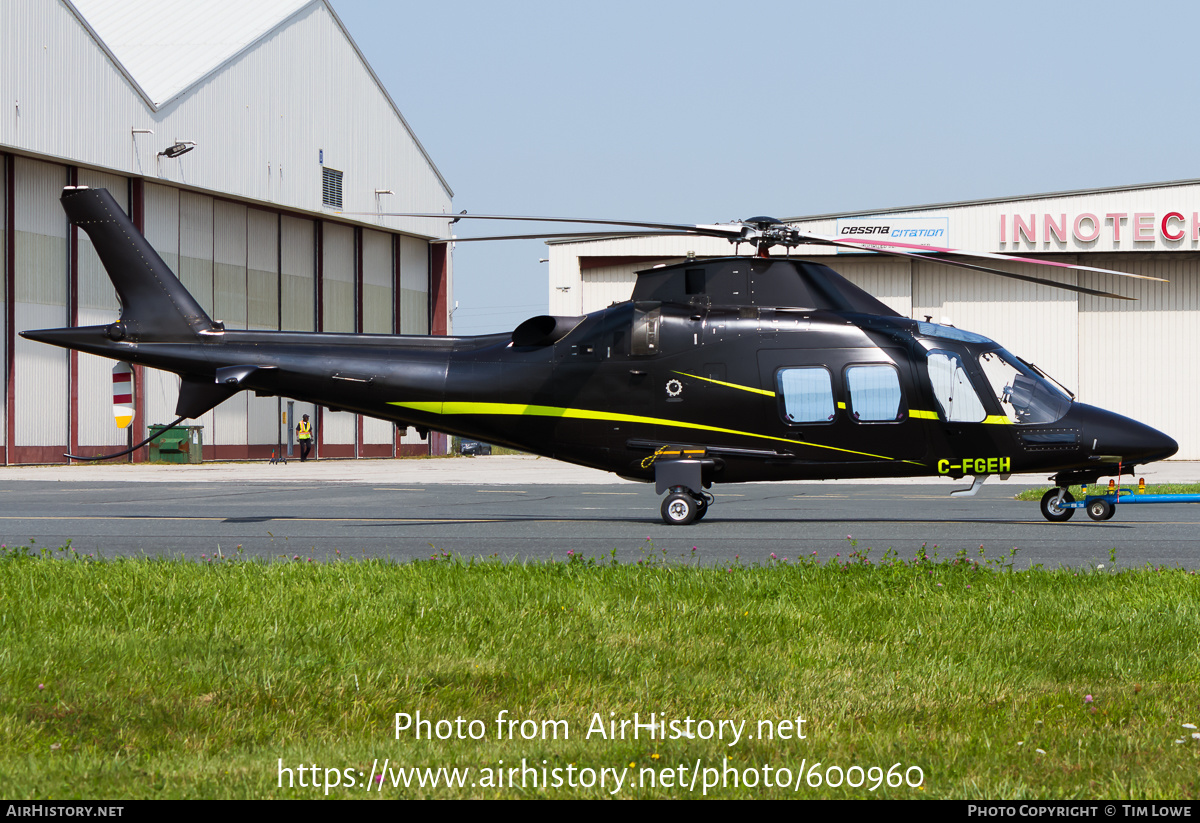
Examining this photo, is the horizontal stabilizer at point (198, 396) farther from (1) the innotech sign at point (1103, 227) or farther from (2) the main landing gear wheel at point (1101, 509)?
(1) the innotech sign at point (1103, 227)

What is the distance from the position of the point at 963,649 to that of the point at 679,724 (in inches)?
83.5

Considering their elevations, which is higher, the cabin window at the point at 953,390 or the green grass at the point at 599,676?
the cabin window at the point at 953,390

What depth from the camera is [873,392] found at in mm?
14852

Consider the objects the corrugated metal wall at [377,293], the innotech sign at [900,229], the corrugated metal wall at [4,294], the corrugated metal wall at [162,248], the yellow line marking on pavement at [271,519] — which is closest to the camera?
the yellow line marking on pavement at [271,519]

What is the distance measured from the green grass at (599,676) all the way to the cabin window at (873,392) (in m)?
6.06

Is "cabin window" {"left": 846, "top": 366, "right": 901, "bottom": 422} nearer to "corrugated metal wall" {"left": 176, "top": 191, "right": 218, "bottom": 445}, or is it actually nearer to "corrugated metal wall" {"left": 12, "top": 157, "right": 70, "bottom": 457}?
"corrugated metal wall" {"left": 12, "top": 157, "right": 70, "bottom": 457}

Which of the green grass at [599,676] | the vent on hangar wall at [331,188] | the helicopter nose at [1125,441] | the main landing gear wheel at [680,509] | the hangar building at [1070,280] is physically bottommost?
the main landing gear wheel at [680,509]

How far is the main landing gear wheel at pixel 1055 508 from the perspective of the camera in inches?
604

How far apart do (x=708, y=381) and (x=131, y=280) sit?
822 centimetres

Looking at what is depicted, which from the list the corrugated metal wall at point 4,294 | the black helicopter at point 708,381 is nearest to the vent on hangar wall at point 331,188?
the corrugated metal wall at point 4,294

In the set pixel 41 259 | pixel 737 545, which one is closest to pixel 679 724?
pixel 737 545

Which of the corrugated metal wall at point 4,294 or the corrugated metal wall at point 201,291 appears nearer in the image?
the corrugated metal wall at point 4,294

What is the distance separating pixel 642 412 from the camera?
50.5 feet

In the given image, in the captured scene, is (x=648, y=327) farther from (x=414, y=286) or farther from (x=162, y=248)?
(x=414, y=286)
